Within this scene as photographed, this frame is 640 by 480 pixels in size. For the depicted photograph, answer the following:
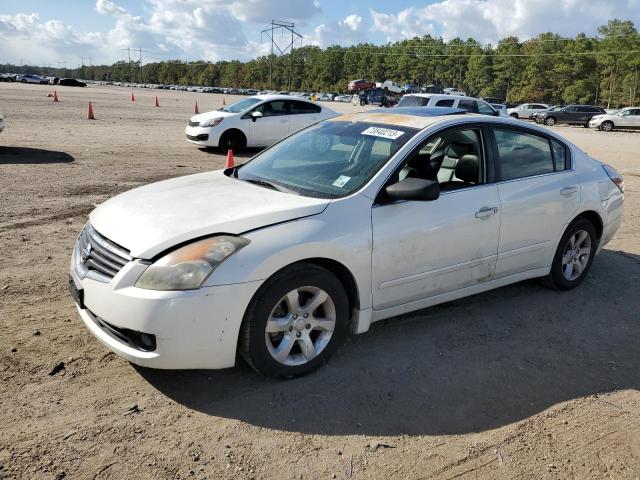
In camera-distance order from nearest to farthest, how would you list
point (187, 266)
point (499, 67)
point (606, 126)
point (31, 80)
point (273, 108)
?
point (187, 266) < point (273, 108) < point (606, 126) < point (31, 80) < point (499, 67)

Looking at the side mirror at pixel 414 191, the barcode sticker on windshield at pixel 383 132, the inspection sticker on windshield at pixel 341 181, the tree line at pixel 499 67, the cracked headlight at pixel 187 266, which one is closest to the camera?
the cracked headlight at pixel 187 266

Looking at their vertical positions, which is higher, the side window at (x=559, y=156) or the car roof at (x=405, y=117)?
the car roof at (x=405, y=117)

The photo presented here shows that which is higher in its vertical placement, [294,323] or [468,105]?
[468,105]

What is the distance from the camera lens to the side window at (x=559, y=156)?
500 cm

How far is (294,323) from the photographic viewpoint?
3.38 metres

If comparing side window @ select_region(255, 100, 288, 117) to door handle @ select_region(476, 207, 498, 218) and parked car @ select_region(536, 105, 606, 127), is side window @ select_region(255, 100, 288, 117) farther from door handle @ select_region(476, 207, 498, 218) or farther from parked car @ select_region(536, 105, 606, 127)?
parked car @ select_region(536, 105, 606, 127)

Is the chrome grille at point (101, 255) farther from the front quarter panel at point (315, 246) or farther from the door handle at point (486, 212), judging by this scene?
the door handle at point (486, 212)

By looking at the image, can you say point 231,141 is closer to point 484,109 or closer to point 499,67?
point 484,109

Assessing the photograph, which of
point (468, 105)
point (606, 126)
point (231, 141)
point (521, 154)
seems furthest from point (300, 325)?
point (606, 126)

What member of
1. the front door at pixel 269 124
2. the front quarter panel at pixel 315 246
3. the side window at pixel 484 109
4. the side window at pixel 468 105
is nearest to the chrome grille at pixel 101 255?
the front quarter panel at pixel 315 246

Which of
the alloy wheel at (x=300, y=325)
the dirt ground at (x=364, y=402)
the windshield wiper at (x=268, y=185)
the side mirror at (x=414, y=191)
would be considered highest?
the side mirror at (x=414, y=191)

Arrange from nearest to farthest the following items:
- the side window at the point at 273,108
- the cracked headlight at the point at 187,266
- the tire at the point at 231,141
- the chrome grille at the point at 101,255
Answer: the cracked headlight at the point at 187,266, the chrome grille at the point at 101,255, the tire at the point at 231,141, the side window at the point at 273,108

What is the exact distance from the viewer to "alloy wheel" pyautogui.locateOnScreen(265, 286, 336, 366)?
334 centimetres

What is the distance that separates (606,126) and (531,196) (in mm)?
34913
